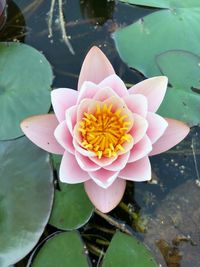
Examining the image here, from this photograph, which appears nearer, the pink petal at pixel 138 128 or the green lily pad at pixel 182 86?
the pink petal at pixel 138 128

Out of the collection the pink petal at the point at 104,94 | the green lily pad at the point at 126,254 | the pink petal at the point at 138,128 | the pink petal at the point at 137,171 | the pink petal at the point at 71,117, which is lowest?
the green lily pad at the point at 126,254

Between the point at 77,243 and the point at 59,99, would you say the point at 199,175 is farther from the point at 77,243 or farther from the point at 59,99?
the point at 59,99

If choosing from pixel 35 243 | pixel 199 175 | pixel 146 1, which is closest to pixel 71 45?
pixel 146 1

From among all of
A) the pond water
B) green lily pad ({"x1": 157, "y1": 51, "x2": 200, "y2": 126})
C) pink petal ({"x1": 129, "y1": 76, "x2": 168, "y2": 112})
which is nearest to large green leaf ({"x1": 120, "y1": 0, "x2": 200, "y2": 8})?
the pond water

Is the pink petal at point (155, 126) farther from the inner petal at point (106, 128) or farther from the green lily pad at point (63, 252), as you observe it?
the green lily pad at point (63, 252)

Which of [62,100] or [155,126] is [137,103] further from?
[62,100]

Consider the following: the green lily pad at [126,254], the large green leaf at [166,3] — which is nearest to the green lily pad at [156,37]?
the large green leaf at [166,3]

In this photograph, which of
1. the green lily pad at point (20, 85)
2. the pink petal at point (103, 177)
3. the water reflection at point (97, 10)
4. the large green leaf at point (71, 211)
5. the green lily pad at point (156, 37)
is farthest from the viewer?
the water reflection at point (97, 10)
